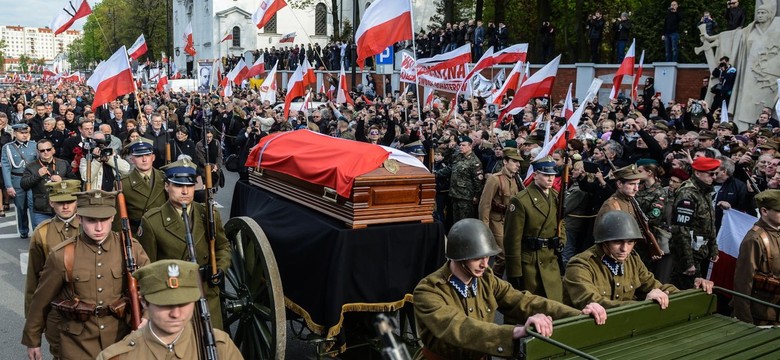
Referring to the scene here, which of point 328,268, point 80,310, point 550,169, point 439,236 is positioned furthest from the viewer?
point 550,169

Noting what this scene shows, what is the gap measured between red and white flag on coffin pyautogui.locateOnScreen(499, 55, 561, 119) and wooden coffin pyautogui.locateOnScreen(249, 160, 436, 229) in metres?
6.96

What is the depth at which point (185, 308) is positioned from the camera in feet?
10.1

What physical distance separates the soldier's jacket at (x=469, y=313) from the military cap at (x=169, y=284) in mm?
1279

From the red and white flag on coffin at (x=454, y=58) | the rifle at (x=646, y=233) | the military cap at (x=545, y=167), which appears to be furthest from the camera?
the red and white flag on coffin at (x=454, y=58)

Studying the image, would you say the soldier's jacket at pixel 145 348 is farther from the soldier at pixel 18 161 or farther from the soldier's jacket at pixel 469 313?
the soldier at pixel 18 161

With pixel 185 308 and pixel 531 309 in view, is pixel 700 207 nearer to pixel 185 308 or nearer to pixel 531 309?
pixel 531 309

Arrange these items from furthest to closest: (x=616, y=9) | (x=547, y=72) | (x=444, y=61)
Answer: (x=616, y=9), (x=444, y=61), (x=547, y=72)

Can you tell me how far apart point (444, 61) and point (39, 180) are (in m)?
7.72

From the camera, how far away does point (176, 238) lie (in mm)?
5543

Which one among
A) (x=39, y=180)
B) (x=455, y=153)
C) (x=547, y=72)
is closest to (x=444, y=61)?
(x=547, y=72)

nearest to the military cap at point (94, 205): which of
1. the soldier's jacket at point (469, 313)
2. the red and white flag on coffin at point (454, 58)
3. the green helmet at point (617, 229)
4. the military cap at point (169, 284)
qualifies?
the military cap at point (169, 284)

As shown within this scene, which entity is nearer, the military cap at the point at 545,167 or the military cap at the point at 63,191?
the military cap at the point at 63,191

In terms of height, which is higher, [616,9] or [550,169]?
[616,9]

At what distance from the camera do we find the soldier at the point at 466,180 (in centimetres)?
975
